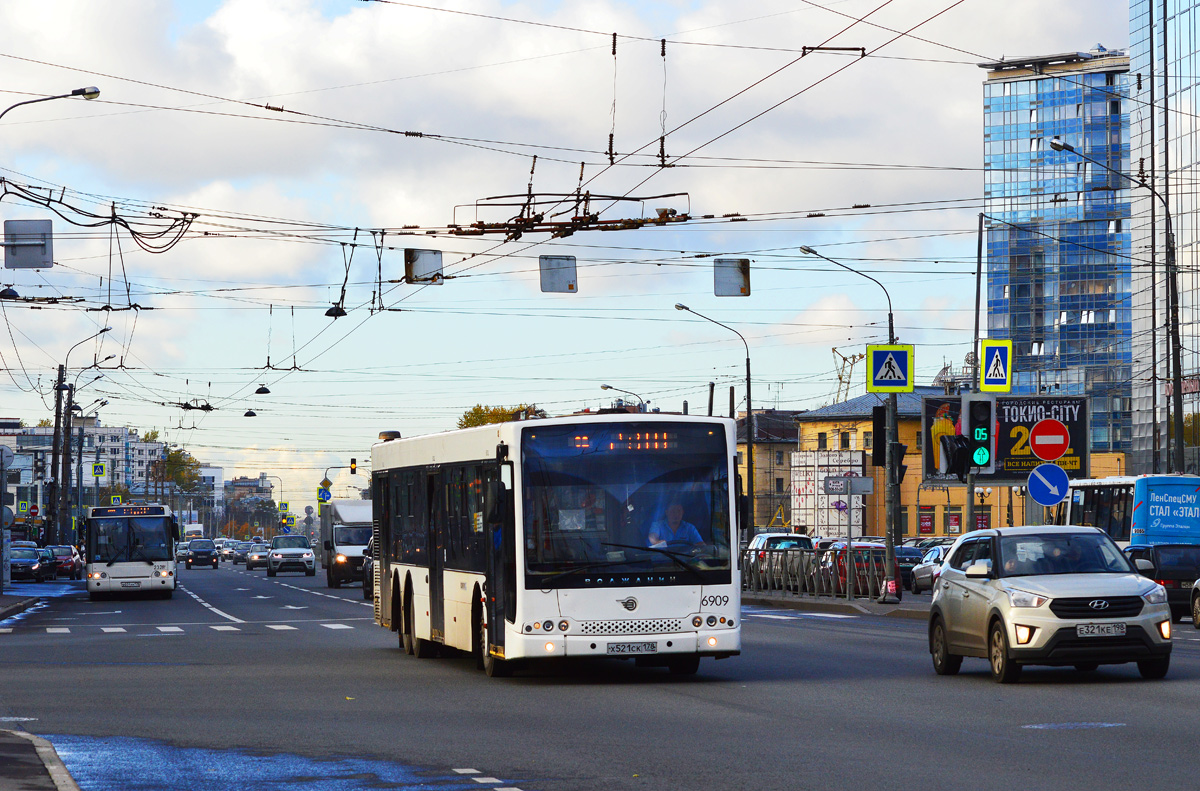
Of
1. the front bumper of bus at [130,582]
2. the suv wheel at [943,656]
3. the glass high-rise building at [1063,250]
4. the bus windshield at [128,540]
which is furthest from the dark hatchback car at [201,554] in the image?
the suv wheel at [943,656]

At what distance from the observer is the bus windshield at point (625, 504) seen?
1734 cm

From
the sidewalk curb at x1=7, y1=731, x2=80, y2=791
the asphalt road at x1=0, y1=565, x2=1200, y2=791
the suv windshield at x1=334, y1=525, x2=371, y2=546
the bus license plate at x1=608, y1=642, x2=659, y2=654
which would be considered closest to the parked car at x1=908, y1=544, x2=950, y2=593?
the suv windshield at x1=334, y1=525, x2=371, y2=546

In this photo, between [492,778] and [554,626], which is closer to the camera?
[492,778]

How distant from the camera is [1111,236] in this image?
480 feet

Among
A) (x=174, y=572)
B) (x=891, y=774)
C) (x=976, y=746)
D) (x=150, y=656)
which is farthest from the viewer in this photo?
(x=174, y=572)

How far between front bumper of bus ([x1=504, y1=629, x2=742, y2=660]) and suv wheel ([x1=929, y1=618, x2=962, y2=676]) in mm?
2249

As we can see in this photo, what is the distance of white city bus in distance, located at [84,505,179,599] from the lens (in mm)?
48375

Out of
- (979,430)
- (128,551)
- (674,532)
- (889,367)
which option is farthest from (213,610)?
(674,532)

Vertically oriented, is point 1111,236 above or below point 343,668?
above

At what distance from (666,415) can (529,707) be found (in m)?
4.07

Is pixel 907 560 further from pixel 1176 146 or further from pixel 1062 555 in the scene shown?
pixel 1062 555

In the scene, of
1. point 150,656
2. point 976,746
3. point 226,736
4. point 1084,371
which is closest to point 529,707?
point 226,736

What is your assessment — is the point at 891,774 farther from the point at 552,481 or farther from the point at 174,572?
the point at 174,572

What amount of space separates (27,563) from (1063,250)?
10528 cm
